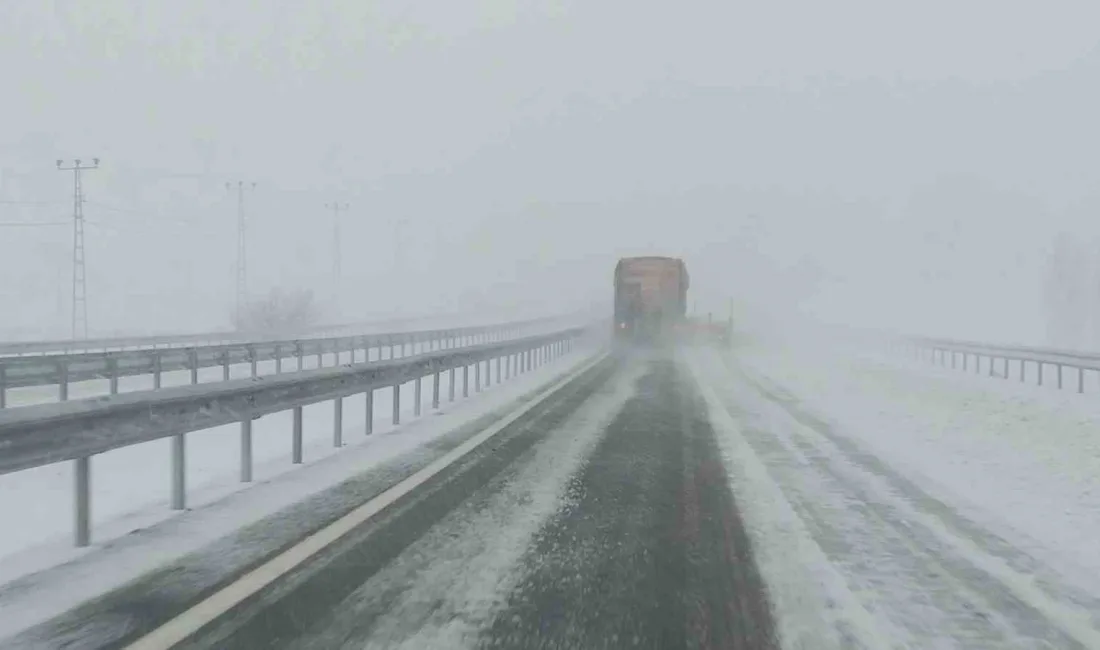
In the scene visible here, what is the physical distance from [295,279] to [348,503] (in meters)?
122

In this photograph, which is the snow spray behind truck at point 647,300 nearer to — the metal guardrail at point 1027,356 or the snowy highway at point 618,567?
the metal guardrail at point 1027,356

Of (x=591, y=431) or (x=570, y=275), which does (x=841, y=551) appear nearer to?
(x=591, y=431)

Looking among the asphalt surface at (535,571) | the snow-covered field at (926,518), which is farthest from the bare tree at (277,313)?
the asphalt surface at (535,571)

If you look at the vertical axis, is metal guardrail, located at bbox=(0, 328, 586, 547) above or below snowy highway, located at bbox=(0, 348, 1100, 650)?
above

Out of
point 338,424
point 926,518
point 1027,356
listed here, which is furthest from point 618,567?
point 1027,356

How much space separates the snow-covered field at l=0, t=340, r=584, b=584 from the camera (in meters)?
6.43

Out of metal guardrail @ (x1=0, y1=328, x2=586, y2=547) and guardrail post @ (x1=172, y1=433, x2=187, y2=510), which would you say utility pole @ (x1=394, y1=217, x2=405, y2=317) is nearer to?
metal guardrail @ (x1=0, y1=328, x2=586, y2=547)

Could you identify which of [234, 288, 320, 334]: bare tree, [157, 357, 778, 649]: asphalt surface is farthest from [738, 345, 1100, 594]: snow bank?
[234, 288, 320, 334]: bare tree

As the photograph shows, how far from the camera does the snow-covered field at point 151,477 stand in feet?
21.1

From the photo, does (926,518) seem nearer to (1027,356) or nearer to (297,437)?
(297,437)

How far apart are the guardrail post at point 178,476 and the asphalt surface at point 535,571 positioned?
164 centimetres

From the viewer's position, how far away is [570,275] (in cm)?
16225

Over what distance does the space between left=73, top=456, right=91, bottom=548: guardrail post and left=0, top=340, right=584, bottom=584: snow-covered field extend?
0.11m

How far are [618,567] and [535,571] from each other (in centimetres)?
49
